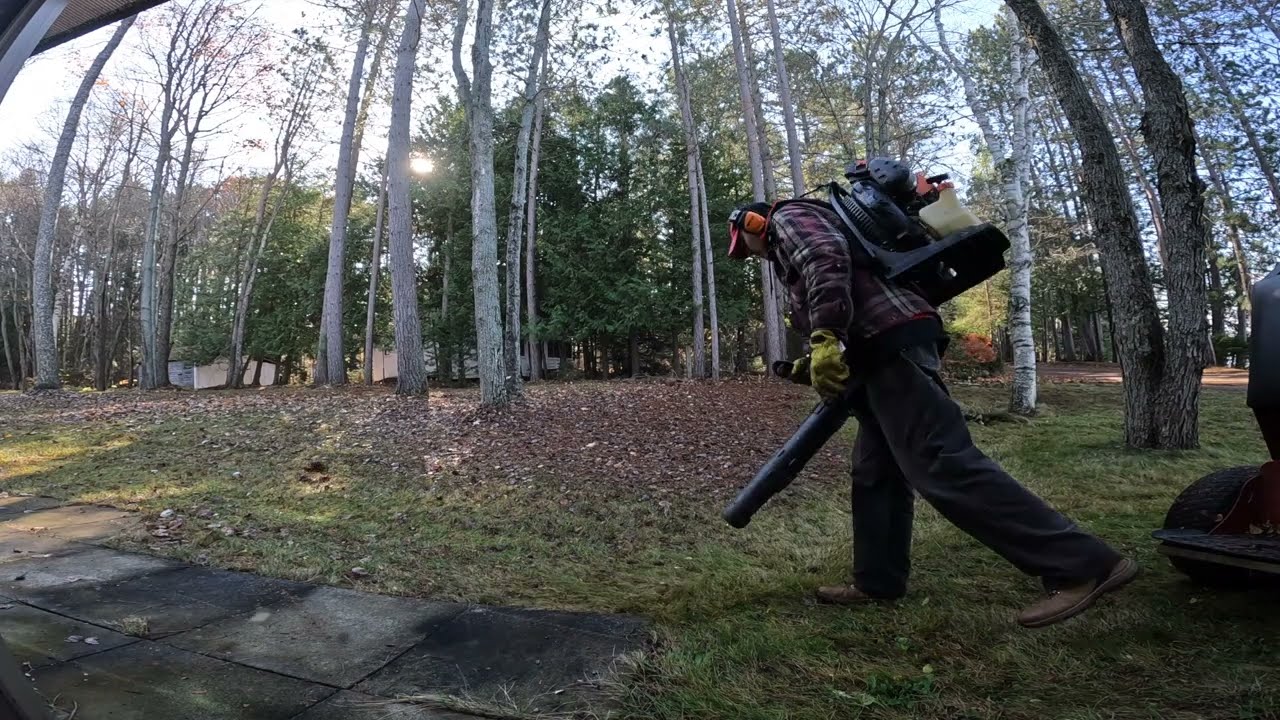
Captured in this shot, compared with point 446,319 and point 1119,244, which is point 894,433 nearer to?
point 1119,244

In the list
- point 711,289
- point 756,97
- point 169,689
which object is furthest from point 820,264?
point 756,97

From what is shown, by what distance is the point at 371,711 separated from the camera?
6.38 feet

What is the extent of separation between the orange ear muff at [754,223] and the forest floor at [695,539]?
1.55 m

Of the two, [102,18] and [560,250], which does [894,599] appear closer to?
[102,18]

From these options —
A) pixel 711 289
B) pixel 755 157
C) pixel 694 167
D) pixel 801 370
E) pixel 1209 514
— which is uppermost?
pixel 694 167

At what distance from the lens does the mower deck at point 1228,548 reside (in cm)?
204

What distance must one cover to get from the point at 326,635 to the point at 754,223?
2.29 m

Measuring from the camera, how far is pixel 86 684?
2.05 meters

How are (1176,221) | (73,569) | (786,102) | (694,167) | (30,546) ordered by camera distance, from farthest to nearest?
(694,167) < (786,102) < (1176,221) < (30,546) < (73,569)

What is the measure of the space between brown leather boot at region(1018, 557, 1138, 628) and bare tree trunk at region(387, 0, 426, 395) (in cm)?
1152

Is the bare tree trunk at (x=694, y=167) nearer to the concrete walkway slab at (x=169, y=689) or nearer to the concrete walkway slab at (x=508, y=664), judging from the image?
the concrete walkway slab at (x=508, y=664)

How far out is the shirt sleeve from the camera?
2363mm

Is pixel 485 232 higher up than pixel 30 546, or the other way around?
pixel 485 232

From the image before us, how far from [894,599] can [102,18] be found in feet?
11.2
